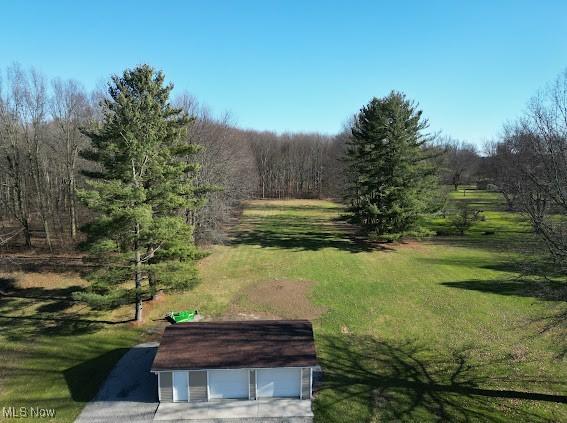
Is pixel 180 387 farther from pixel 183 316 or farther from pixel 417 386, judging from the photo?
pixel 417 386

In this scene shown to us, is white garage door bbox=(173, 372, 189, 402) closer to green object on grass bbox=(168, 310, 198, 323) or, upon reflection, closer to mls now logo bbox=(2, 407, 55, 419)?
mls now logo bbox=(2, 407, 55, 419)

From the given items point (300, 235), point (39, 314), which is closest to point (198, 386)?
point (39, 314)

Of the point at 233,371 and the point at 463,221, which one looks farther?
the point at 463,221

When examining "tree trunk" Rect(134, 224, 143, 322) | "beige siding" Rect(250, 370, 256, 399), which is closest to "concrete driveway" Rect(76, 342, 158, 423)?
"beige siding" Rect(250, 370, 256, 399)

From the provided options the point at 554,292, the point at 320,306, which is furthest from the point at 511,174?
the point at 320,306

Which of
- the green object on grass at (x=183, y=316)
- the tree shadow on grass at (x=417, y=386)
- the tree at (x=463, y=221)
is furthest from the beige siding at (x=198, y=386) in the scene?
the tree at (x=463, y=221)

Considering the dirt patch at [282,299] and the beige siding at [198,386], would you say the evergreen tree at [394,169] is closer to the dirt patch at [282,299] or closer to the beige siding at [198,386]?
the dirt patch at [282,299]
